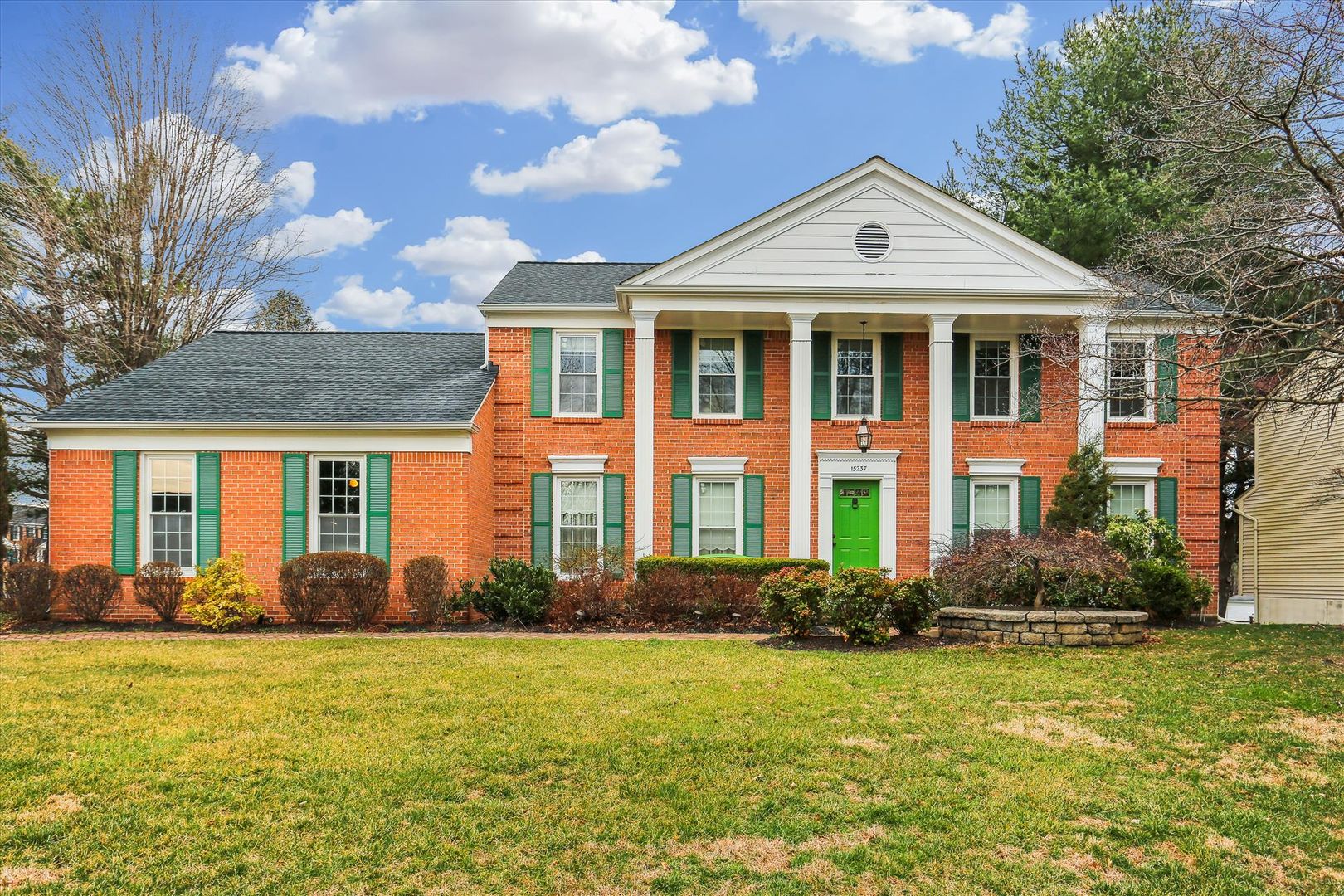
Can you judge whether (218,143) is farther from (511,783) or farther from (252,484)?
(511,783)

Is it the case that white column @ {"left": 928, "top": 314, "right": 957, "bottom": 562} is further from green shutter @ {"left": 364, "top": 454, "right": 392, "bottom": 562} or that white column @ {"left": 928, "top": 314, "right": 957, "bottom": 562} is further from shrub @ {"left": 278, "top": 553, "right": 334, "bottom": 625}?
shrub @ {"left": 278, "top": 553, "right": 334, "bottom": 625}

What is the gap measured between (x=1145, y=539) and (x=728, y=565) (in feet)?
24.9

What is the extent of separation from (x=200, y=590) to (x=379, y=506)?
2986mm

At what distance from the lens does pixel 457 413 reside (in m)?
15.7

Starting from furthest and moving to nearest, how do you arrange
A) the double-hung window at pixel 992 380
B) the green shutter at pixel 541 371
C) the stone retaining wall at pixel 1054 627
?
1. the double-hung window at pixel 992 380
2. the green shutter at pixel 541 371
3. the stone retaining wall at pixel 1054 627

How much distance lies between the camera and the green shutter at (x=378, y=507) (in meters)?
15.4

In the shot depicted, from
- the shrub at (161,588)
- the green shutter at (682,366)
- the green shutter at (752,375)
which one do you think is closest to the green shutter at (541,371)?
the green shutter at (682,366)

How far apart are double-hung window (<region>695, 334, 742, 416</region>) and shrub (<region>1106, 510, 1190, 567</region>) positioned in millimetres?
7203

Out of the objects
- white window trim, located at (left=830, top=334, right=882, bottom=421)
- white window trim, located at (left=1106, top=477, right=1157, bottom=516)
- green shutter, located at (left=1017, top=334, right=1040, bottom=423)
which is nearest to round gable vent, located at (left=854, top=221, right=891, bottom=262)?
white window trim, located at (left=830, top=334, right=882, bottom=421)

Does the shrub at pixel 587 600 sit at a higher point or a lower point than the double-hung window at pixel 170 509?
lower

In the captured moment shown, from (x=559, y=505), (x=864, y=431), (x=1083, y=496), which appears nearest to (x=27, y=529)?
(x=559, y=505)

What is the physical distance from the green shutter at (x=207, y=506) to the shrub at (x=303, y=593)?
2.13 meters

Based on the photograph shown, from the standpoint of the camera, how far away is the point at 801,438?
54.9 ft

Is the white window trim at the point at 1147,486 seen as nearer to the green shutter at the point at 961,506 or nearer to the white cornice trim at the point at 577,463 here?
the green shutter at the point at 961,506
